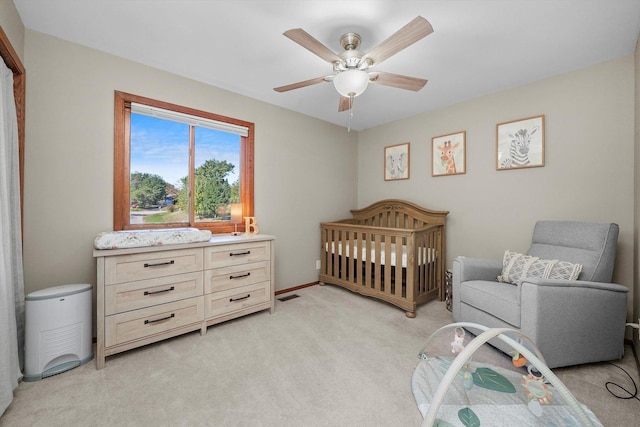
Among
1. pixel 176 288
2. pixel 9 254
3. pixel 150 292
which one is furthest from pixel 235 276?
pixel 9 254

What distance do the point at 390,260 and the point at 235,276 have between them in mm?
1642

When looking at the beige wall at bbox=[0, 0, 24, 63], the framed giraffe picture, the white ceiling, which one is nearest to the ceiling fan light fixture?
the white ceiling

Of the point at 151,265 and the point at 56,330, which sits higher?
the point at 151,265

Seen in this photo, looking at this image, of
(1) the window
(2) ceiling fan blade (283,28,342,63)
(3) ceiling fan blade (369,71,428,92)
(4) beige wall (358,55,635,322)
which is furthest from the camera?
(1) the window

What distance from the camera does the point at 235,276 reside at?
247 centimetres

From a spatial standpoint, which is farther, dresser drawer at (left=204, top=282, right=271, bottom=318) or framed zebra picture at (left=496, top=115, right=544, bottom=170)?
framed zebra picture at (left=496, top=115, right=544, bottom=170)

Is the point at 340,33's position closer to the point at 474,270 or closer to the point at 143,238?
the point at 143,238

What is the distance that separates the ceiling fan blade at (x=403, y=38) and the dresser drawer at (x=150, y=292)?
2170 millimetres

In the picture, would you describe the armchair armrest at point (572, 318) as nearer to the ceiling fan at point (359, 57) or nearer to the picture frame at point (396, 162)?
the ceiling fan at point (359, 57)

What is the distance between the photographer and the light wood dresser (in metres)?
1.84

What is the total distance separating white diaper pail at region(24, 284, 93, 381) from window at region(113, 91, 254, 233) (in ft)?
2.19

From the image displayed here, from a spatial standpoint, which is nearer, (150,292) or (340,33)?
(340,33)

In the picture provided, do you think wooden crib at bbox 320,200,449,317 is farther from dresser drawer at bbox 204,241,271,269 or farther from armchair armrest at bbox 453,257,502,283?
dresser drawer at bbox 204,241,271,269

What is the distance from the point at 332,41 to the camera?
200 centimetres
